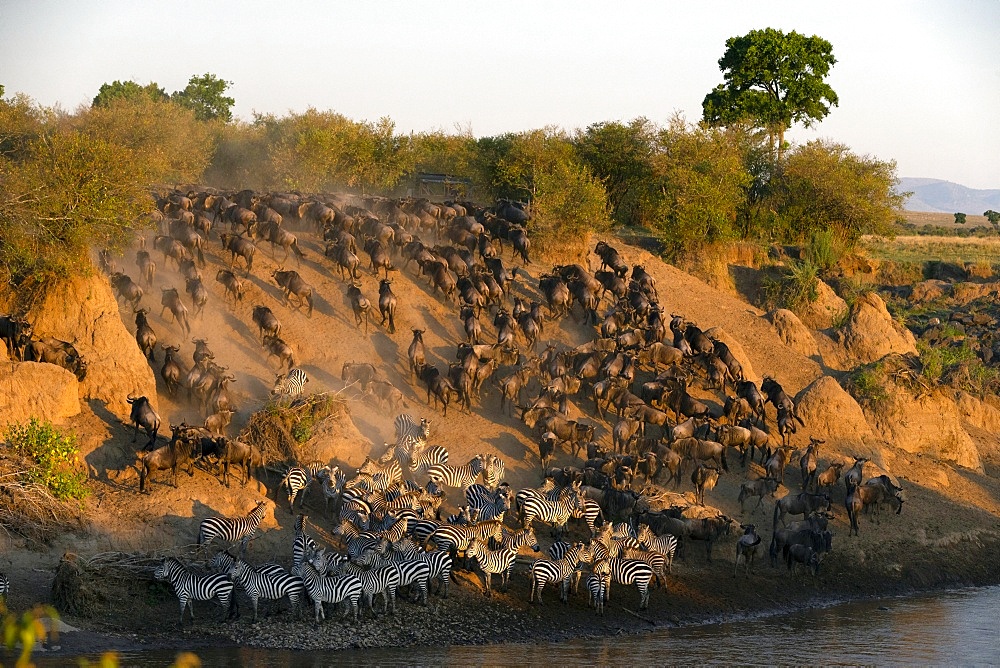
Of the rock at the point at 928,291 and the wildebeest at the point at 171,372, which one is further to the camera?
the rock at the point at 928,291

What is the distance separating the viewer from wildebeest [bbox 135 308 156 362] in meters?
23.3

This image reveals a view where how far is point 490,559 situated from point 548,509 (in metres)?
2.27

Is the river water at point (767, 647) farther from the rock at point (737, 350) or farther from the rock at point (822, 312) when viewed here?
the rock at point (822, 312)

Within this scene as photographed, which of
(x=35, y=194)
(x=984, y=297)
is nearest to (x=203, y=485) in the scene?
(x=35, y=194)

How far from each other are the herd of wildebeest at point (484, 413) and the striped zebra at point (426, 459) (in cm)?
4

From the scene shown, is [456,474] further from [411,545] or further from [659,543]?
[659,543]

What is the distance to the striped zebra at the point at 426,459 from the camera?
830 inches

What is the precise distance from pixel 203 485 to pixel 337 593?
4.21m

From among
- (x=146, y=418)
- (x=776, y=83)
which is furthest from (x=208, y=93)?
(x=146, y=418)

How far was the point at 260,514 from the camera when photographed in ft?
59.2

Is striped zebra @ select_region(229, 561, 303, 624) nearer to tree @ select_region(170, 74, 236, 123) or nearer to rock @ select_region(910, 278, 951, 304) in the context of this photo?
rock @ select_region(910, 278, 951, 304)

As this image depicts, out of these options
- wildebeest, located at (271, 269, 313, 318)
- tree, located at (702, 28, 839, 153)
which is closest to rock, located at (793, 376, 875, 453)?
wildebeest, located at (271, 269, 313, 318)

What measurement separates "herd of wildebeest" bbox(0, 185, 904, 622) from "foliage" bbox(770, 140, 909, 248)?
35.5ft

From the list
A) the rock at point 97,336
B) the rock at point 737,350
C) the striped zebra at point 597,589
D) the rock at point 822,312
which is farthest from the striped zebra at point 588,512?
the rock at point 822,312
